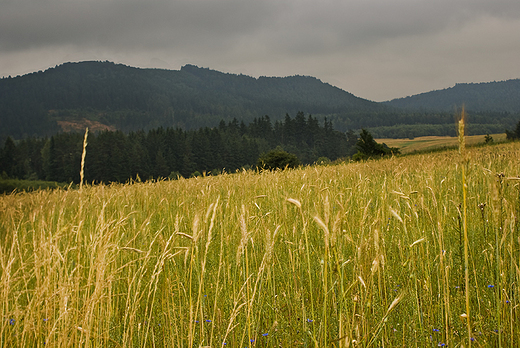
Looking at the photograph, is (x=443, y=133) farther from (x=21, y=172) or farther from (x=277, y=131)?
(x=21, y=172)

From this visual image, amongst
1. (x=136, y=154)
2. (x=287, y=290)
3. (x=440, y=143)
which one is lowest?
(x=287, y=290)

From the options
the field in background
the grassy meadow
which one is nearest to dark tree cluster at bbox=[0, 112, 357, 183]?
the field in background

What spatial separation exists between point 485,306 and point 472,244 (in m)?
1.05

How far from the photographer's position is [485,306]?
2.00 m

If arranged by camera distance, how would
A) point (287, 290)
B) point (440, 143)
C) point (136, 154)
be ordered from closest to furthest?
point (287, 290)
point (136, 154)
point (440, 143)

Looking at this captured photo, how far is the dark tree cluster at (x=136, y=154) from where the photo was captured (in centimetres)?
7281

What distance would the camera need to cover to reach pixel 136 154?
75375mm

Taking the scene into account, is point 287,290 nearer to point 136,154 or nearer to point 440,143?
point 136,154

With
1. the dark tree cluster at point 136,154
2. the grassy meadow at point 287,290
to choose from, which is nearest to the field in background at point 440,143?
the grassy meadow at point 287,290

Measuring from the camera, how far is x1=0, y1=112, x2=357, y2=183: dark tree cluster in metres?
72.8

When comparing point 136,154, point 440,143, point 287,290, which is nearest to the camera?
point 287,290

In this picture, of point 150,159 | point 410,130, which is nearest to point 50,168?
point 150,159

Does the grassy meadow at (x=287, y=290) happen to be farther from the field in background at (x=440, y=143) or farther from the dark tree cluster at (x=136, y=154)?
the dark tree cluster at (x=136, y=154)

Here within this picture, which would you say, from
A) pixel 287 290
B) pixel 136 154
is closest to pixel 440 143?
pixel 136 154
